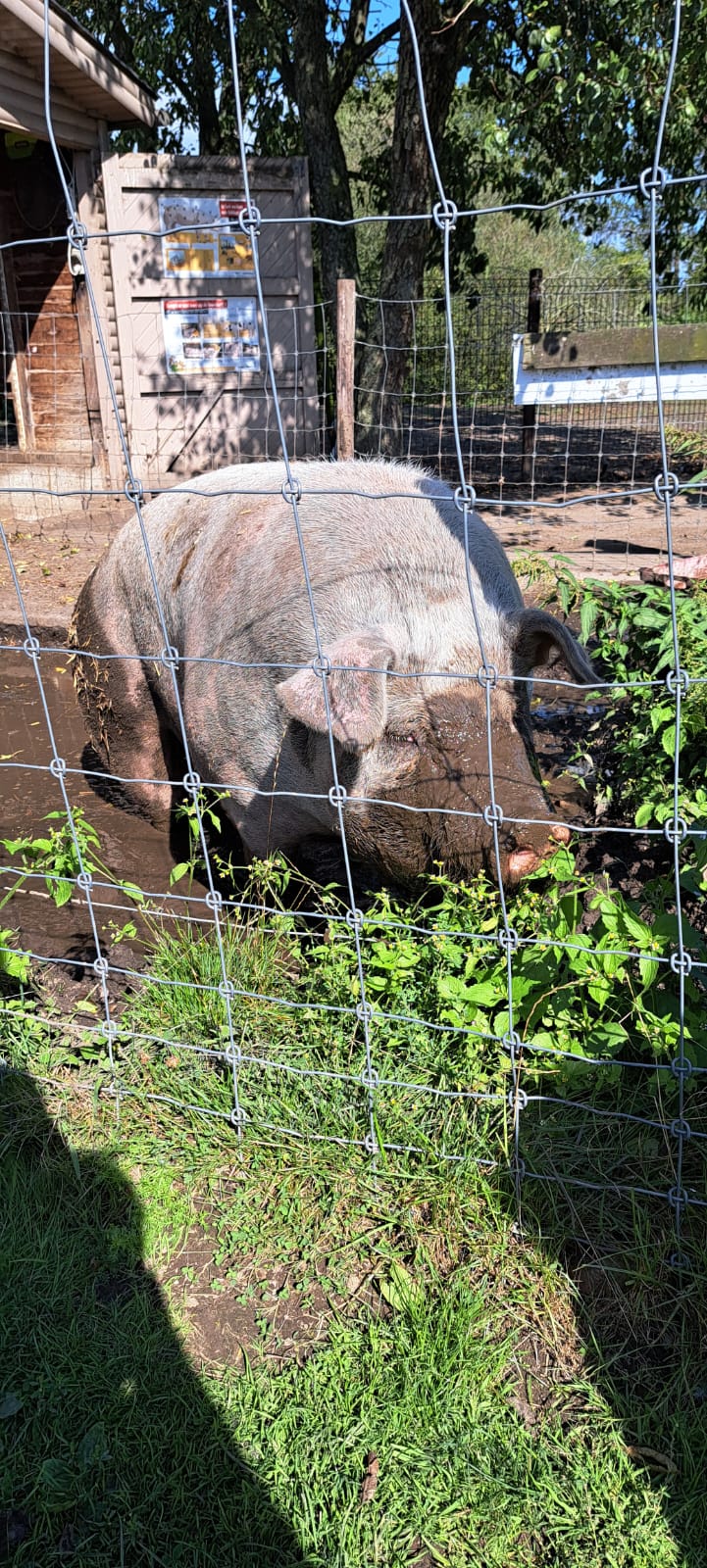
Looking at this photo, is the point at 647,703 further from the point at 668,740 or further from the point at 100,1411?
the point at 100,1411

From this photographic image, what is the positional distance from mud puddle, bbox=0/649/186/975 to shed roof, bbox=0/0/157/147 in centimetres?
541

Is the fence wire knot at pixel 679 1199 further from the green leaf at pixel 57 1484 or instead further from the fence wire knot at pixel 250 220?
the fence wire knot at pixel 250 220

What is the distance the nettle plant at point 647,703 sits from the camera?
3223mm

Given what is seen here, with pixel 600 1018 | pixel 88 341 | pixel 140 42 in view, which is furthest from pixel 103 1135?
pixel 140 42

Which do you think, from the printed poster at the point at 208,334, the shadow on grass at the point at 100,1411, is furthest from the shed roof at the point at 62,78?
the shadow on grass at the point at 100,1411

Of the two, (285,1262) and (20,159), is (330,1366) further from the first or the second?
(20,159)

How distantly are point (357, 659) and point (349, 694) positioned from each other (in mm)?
169

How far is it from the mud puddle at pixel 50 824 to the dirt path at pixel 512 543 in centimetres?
36

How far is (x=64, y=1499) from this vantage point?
192cm

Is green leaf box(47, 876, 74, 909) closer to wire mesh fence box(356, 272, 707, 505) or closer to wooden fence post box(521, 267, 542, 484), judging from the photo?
wire mesh fence box(356, 272, 707, 505)

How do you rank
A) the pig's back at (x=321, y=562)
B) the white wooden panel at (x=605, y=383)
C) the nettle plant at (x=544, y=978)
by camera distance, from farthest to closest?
the white wooden panel at (x=605, y=383) < the pig's back at (x=321, y=562) < the nettle plant at (x=544, y=978)

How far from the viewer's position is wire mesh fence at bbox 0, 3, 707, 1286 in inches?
88.0

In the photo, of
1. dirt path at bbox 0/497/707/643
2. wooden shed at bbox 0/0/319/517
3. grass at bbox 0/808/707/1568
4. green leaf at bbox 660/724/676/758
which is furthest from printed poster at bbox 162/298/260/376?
grass at bbox 0/808/707/1568

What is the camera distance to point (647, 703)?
3.62 m
